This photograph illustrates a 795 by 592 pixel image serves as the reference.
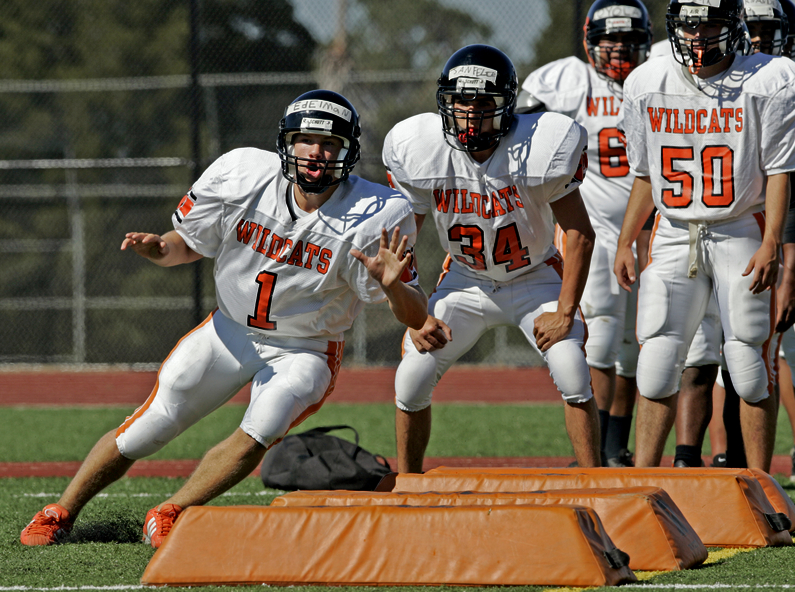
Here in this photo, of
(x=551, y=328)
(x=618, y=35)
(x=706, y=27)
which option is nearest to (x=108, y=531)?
(x=551, y=328)

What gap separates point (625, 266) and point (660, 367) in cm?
49

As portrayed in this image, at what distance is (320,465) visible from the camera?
4941mm

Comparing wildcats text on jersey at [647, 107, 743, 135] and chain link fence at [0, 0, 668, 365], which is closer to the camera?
wildcats text on jersey at [647, 107, 743, 135]

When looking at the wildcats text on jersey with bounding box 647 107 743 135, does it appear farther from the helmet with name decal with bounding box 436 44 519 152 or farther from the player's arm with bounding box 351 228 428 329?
the player's arm with bounding box 351 228 428 329

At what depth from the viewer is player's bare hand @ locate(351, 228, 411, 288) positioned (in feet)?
11.3

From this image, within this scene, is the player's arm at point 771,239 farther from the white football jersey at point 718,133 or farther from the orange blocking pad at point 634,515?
the orange blocking pad at point 634,515

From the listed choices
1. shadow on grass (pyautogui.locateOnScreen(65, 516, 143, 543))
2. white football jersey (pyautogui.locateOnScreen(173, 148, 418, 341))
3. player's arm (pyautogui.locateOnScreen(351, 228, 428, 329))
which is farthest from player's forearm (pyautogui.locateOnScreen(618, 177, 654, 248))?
shadow on grass (pyautogui.locateOnScreen(65, 516, 143, 543))

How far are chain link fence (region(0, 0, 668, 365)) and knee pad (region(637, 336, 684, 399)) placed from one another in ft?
19.4

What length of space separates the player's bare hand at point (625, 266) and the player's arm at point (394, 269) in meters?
1.19

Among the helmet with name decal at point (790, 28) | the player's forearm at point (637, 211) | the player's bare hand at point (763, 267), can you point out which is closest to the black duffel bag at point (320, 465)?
the player's forearm at point (637, 211)

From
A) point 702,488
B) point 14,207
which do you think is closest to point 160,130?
point 14,207

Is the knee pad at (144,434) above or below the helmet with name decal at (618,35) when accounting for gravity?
below

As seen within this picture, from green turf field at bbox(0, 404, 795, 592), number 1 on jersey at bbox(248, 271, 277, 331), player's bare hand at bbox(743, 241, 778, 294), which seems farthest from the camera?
player's bare hand at bbox(743, 241, 778, 294)

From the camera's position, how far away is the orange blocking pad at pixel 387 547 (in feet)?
9.00
